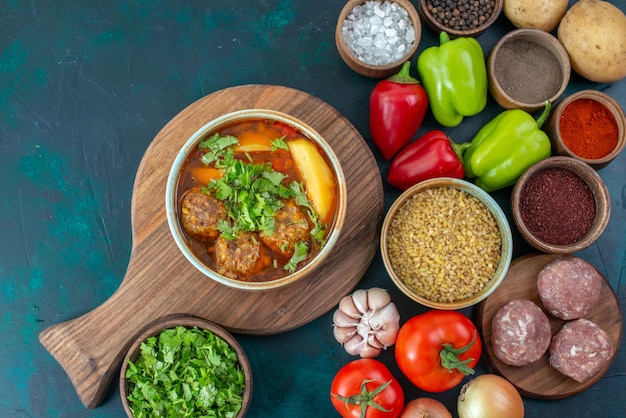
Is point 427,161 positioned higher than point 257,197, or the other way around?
point 257,197

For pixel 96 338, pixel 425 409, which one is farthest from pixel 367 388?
pixel 96 338

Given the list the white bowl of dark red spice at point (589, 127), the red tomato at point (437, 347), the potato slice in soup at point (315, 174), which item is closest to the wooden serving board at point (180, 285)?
the potato slice in soup at point (315, 174)

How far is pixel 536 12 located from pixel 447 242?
1.27 m

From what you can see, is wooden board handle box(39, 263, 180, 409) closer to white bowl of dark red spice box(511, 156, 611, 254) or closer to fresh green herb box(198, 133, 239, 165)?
fresh green herb box(198, 133, 239, 165)

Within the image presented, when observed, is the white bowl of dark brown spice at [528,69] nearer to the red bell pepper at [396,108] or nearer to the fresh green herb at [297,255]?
the red bell pepper at [396,108]

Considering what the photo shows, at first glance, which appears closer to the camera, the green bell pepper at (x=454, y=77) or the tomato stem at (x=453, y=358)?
the tomato stem at (x=453, y=358)

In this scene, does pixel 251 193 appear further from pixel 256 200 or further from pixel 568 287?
pixel 568 287

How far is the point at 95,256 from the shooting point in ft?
9.88

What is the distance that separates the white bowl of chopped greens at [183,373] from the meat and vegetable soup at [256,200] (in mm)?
345

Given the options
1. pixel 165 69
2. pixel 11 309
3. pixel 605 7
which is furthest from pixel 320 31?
pixel 11 309

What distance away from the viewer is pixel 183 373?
2596 millimetres

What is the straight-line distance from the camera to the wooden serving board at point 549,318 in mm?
2809

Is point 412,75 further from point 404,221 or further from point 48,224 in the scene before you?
point 48,224

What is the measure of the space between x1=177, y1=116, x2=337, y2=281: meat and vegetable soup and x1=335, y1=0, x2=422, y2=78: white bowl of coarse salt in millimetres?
663
